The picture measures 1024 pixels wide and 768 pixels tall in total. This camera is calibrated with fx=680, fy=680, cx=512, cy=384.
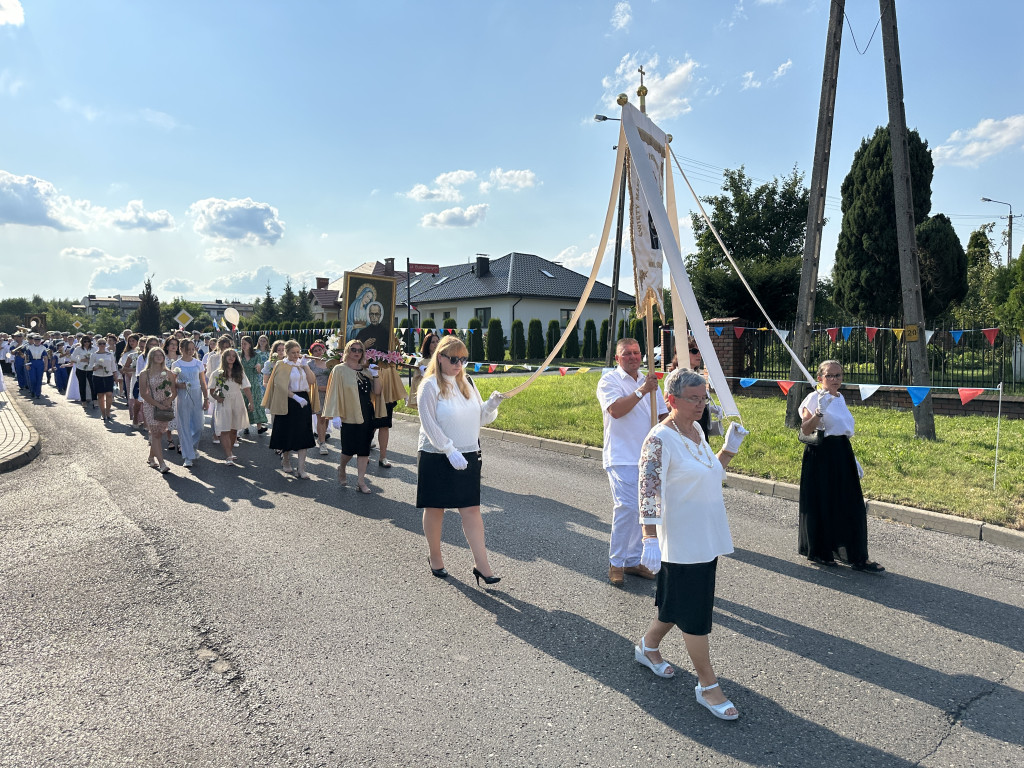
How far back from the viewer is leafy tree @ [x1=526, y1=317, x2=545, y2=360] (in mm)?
40031

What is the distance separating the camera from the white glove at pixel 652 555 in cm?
317

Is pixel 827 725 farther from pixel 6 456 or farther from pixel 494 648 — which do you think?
pixel 6 456

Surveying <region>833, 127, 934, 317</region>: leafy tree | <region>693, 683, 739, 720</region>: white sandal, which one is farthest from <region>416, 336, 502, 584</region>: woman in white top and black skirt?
<region>833, 127, 934, 317</region>: leafy tree

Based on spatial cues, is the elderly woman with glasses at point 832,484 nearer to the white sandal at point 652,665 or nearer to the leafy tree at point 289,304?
the white sandal at point 652,665

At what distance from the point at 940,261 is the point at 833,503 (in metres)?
14.5

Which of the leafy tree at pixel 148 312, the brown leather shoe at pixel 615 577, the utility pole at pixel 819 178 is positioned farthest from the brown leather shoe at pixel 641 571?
the leafy tree at pixel 148 312

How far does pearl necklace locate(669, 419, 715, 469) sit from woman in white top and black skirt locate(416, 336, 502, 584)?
1.81 m

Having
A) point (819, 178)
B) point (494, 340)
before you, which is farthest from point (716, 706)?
point (494, 340)

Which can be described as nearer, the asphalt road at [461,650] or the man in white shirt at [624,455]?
the asphalt road at [461,650]

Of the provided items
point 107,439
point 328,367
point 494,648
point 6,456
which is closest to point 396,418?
point 328,367

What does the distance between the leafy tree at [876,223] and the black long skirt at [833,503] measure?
1406 centimetres

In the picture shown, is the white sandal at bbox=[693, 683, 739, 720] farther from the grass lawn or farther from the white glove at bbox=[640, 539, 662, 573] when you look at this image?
the grass lawn

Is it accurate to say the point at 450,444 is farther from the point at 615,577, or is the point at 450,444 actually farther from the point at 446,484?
the point at 615,577

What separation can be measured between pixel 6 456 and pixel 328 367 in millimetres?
4589
